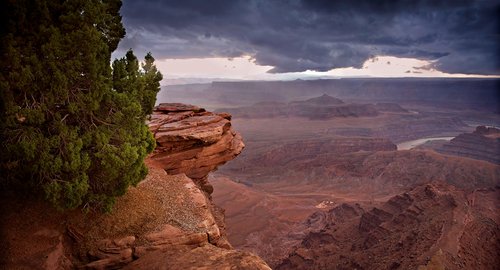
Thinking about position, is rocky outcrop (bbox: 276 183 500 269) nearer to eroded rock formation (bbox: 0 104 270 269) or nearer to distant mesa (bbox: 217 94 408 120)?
eroded rock formation (bbox: 0 104 270 269)

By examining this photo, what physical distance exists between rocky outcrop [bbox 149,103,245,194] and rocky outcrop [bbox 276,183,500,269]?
14340mm

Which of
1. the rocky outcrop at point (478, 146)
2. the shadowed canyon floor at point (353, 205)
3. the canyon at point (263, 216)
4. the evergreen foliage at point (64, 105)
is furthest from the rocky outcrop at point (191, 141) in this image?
the rocky outcrop at point (478, 146)

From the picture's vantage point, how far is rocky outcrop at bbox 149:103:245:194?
17469 millimetres

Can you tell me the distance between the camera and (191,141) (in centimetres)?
1788

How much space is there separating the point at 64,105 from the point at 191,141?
8.97 meters

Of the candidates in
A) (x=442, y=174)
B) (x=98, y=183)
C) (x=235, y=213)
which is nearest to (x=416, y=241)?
(x=98, y=183)

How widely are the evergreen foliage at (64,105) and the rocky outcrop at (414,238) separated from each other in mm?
20221

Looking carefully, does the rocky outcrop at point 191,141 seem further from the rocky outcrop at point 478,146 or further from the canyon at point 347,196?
the rocky outcrop at point 478,146

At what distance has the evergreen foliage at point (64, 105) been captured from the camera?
8102mm

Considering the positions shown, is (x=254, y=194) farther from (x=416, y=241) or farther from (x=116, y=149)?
(x=116, y=149)

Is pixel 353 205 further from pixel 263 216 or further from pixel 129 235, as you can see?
pixel 129 235

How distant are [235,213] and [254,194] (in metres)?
7.78

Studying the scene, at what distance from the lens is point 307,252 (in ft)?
100

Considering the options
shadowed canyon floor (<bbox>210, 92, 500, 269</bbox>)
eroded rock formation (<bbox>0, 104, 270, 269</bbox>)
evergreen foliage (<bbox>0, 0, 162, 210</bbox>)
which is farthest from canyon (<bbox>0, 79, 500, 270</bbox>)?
evergreen foliage (<bbox>0, 0, 162, 210</bbox>)
